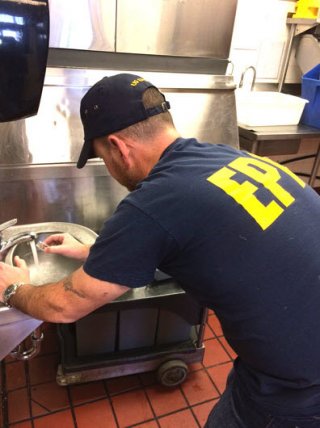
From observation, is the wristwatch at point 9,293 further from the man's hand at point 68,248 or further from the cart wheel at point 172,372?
the cart wheel at point 172,372

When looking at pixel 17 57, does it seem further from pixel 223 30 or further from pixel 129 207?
pixel 223 30

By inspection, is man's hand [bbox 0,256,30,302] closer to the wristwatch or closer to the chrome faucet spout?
Result: the wristwatch

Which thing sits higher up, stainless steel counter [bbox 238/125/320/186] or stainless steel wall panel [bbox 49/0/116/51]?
stainless steel wall panel [bbox 49/0/116/51]

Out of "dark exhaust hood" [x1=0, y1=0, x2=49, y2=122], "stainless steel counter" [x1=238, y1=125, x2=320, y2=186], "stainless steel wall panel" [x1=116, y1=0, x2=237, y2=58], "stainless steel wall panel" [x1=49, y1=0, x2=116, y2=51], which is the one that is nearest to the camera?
"dark exhaust hood" [x1=0, y1=0, x2=49, y2=122]

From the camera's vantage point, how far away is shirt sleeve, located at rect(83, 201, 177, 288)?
26.1 inches

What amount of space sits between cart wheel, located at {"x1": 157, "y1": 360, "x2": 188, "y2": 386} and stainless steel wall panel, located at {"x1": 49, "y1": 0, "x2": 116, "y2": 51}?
1.30 meters

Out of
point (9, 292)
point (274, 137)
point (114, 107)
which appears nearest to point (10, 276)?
point (9, 292)

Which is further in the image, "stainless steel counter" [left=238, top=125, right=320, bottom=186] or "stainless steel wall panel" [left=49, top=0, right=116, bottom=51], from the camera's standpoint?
"stainless steel counter" [left=238, top=125, right=320, bottom=186]

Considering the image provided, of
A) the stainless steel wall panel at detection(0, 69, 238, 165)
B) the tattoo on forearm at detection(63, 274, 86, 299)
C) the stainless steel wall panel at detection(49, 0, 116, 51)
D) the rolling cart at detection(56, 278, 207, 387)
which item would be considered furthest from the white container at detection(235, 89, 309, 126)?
the tattoo on forearm at detection(63, 274, 86, 299)

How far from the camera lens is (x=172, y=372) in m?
1.47

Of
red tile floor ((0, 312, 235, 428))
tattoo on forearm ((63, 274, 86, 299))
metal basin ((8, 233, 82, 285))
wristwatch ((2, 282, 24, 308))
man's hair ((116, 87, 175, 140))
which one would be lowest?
red tile floor ((0, 312, 235, 428))

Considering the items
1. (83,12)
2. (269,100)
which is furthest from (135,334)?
(269,100)

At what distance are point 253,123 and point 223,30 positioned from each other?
0.52 meters

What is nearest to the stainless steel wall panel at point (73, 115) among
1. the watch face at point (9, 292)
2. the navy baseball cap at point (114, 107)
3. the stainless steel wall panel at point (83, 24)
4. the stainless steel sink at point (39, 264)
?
the stainless steel wall panel at point (83, 24)
